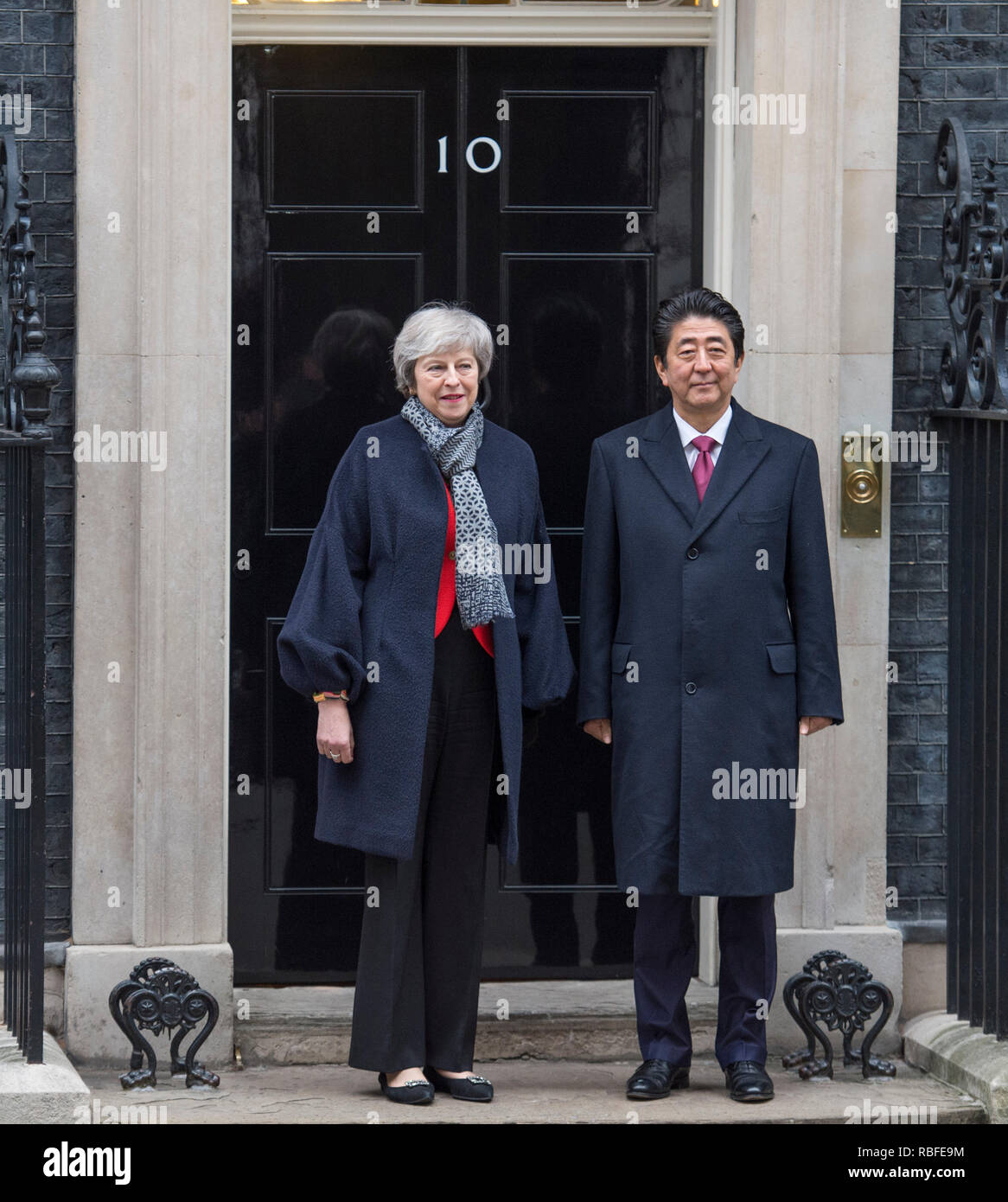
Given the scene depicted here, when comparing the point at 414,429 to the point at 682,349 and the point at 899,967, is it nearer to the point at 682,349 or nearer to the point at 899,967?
the point at 682,349

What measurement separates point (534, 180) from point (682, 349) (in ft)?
3.84

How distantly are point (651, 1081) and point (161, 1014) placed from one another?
1425 millimetres

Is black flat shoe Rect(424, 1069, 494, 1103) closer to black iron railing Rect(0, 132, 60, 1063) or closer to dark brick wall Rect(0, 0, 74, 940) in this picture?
black iron railing Rect(0, 132, 60, 1063)

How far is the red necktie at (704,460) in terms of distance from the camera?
17.3ft

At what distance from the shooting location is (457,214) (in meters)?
6.01

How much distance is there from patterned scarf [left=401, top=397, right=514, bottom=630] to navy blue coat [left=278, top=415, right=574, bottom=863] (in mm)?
42

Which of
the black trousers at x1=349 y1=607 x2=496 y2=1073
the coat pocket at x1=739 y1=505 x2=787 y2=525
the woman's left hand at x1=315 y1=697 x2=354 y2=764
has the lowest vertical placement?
the black trousers at x1=349 y1=607 x2=496 y2=1073

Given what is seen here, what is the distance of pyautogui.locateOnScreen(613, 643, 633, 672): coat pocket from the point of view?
5.20 m

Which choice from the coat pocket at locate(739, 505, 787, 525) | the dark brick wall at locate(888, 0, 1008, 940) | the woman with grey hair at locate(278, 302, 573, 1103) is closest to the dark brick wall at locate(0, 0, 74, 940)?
the woman with grey hair at locate(278, 302, 573, 1103)

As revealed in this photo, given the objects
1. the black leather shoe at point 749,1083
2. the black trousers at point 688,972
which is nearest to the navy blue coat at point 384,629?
the black trousers at point 688,972

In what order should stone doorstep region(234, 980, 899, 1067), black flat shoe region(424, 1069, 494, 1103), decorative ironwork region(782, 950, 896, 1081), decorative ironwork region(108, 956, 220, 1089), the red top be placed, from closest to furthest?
the red top → black flat shoe region(424, 1069, 494, 1103) → decorative ironwork region(108, 956, 220, 1089) → decorative ironwork region(782, 950, 896, 1081) → stone doorstep region(234, 980, 899, 1067)

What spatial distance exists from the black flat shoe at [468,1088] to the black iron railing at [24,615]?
1119 millimetres

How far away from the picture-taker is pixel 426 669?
5082mm

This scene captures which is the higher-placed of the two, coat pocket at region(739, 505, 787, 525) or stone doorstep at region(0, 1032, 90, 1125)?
coat pocket at region(739, 505, 787, 525)
